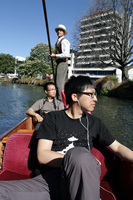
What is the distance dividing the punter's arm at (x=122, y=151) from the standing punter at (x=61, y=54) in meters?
2.06

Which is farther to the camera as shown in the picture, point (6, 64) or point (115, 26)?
point (6, 64)

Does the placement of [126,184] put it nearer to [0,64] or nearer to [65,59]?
[65,59]

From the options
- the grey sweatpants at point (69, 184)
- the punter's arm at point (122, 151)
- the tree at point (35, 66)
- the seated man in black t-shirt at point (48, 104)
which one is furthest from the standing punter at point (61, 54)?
the tree at point (35, 66)

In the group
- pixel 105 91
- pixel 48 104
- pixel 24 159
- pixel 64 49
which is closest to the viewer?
pixel 24 159

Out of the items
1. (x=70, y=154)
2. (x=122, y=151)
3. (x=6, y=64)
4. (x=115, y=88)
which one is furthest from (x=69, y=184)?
(x=6, y=64)

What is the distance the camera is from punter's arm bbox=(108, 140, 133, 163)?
1244 millimetres

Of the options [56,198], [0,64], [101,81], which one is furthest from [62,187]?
[0,64]

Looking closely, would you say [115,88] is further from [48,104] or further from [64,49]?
[48,104]

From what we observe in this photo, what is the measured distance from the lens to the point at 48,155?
3.76 ft

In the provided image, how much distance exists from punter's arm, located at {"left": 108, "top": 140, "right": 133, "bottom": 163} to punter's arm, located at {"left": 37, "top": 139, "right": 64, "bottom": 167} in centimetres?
46

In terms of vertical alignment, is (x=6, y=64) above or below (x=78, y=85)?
above

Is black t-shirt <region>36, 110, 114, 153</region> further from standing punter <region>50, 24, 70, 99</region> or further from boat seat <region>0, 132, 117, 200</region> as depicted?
standing punter <region>50, 24, 70, 99</region>

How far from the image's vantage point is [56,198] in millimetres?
1038

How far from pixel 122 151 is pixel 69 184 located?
1.87 feet
